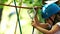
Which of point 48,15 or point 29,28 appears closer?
point 48,15

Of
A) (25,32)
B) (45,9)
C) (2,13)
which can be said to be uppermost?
(45,9)

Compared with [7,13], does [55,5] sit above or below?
above

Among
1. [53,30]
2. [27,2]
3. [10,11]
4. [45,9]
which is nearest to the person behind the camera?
[53,30]

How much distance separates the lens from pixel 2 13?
86.1 inches

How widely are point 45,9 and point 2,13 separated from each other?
105 centimetres

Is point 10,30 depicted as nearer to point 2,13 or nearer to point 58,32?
point 2,13

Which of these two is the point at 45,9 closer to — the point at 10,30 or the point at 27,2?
the point at 27,2

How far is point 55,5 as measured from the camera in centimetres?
118

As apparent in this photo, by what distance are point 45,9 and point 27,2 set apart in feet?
2.06

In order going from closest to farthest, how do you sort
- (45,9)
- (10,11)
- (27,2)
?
(45,9), (27,2), (10,11)

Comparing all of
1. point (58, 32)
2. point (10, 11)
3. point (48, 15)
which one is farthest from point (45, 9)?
point (10, 11)

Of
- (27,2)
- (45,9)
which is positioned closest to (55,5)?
(45,9)

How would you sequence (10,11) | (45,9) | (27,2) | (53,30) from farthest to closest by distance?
(10,11), (27,2), (45,9), (53,30)

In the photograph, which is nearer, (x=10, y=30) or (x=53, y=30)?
(x=53, y=30)
